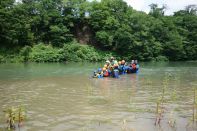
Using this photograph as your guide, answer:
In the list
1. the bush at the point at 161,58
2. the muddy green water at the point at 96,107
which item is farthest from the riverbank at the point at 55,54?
the muddy green water at the point at 96,107

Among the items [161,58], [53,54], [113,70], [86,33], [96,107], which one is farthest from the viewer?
[86,33]

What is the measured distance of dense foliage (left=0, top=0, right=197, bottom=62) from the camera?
161ft

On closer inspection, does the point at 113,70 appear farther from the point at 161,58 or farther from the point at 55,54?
the point at 161,58

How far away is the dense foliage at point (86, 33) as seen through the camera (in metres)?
49.2

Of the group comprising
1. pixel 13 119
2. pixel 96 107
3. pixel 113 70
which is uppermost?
pixel 113 70

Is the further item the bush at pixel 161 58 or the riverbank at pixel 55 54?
the bush at pixel 161 58

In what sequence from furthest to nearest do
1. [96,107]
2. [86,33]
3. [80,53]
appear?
1. [86,33]
2. [80,53]
3. [96,107]

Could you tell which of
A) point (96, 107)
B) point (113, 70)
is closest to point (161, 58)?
point (113, 70)

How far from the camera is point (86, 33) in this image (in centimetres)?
6000

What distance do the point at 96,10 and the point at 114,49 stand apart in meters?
7.19

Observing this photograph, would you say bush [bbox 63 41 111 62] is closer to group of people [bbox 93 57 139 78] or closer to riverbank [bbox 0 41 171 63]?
riverbank [bbox 0 41 171 63]

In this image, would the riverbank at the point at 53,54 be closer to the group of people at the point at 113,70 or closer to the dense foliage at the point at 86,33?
the dense foliage at the point at 86,33

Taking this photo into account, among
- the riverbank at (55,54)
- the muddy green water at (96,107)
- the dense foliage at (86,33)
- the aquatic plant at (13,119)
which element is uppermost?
the dense foliage at (86,33)

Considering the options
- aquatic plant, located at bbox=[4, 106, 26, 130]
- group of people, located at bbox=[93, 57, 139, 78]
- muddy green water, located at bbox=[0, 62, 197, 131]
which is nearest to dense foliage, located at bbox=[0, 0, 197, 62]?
group of people, located at bbox=[93, 57, 139, 78]
